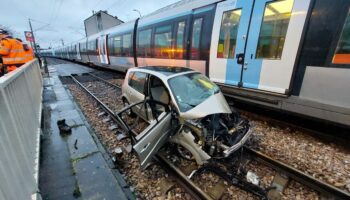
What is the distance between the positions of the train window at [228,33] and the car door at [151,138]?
3360 mm

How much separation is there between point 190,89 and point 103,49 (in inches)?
549

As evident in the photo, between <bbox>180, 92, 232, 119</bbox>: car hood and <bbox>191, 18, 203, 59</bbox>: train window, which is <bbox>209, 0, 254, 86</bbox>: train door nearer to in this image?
<bbox>191, 18, 203, 59</bbox>: train window

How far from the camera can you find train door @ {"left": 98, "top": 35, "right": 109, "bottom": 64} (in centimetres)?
1526

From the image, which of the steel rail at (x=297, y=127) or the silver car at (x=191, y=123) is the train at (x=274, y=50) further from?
the silver car at (x=191, y=123)

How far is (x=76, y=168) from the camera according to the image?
3.49m

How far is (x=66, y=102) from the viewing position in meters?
7.79

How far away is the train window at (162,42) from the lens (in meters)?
7.93

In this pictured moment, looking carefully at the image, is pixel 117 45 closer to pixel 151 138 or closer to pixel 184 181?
pixel 151 138

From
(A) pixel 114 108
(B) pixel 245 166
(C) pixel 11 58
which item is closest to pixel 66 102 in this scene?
(A) pixel 114 108

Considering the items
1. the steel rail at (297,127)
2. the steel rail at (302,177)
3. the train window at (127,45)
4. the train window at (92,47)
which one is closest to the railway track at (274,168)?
the steel rail at (302,177)

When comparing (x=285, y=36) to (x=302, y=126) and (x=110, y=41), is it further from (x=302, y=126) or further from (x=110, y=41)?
(x=110, y=41)

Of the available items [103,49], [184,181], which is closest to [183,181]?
[184,181]

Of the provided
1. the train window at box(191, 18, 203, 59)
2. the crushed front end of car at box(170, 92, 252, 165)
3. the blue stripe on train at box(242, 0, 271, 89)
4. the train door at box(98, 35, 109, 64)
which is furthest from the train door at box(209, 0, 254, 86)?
the train door at box(98, 35, 109, 64)

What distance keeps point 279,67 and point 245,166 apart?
2.61 meters
